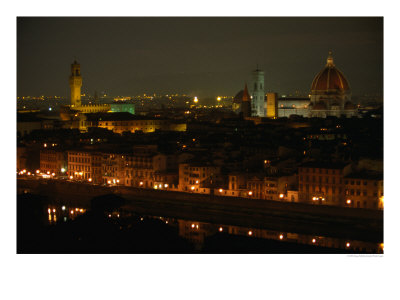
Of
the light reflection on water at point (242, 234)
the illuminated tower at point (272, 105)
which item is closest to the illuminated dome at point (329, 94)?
the illuminated tower at point (272, 105)

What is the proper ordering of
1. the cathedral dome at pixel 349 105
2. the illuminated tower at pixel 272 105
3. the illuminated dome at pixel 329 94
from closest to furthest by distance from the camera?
the cathedral dome at pixel 349 105
the illuminated dome at pixel 329 94
the illuminated tower at pixel 272 105

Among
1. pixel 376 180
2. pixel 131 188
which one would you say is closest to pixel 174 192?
pixel 131 188

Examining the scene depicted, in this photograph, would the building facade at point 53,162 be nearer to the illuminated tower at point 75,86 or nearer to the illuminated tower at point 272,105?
the illuminated tower at point 75,86

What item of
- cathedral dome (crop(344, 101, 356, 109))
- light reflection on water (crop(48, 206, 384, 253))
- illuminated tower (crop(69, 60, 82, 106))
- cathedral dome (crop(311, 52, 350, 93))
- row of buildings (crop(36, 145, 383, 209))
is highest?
cathedral dome (crop(311, 52, 350, 93))

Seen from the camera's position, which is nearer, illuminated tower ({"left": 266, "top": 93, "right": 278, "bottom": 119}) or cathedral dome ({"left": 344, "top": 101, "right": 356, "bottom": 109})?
cathedral dome ({"left": 344, "top": 101, "right": 356, "bottom": 109})

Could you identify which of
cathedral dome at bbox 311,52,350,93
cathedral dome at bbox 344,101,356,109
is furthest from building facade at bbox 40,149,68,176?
cathedral dome at bbox 311,52,350,93

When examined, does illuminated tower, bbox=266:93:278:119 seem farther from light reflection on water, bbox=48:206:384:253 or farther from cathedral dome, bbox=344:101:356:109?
light reflection on water, bbox=48:206:384:253
